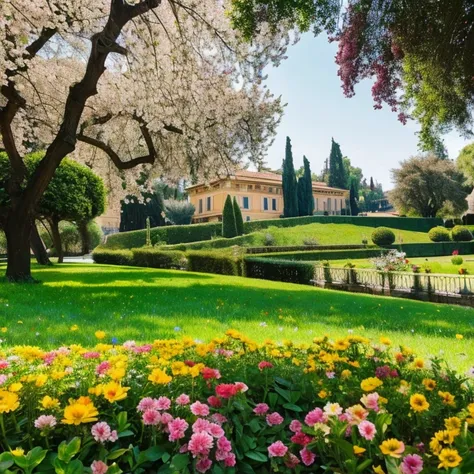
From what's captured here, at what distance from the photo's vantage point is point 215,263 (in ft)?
70.5

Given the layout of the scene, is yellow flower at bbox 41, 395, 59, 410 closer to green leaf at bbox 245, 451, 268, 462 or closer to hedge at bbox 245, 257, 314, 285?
green leaf at bbox 245, 451, 268, 462

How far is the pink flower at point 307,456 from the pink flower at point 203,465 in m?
0.38

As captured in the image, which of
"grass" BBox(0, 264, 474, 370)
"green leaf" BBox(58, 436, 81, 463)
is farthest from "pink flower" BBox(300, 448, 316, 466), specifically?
"grass" BBox(0, 264, 474, 370)

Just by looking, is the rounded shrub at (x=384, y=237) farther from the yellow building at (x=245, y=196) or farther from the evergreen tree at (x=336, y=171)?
the evergreen tree at (x=336, y=171)

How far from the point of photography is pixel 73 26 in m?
13.2

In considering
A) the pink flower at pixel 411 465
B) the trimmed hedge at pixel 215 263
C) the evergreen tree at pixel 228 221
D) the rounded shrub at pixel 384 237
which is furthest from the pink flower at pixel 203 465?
the evergreen tree at pixel 228 221

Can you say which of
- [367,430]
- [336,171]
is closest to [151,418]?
[367,430]

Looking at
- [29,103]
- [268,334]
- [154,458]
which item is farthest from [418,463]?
[29,103]

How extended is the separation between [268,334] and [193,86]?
10.1 m

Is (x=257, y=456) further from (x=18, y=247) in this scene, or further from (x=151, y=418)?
(x=18, y=247)

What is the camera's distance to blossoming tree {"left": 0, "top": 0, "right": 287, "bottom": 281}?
36.8 ft

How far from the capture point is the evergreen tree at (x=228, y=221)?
41.3 meters

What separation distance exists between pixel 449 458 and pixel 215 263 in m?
20.1

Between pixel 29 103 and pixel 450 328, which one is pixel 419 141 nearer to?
pixel 450 328
